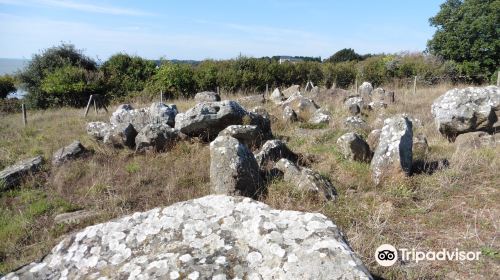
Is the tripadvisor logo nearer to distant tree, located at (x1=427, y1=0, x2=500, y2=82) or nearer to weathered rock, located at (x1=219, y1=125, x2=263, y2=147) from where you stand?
weathered rock, located at (x1=219, y1=125, x2=263, y2=147)

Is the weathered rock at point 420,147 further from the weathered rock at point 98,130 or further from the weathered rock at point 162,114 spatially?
the weathered rock at point 98,130

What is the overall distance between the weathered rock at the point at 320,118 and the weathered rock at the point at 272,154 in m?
3.25

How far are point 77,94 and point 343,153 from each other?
16.5 metres

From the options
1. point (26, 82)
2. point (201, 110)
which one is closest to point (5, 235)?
point (201, 110)

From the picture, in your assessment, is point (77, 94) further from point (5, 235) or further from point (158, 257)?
point (158, 257)

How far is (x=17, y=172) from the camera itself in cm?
718

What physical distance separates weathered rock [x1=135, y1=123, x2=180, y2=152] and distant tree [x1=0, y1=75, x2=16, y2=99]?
19.4 m

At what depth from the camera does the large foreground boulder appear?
84.9 inches

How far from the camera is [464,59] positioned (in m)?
20.3

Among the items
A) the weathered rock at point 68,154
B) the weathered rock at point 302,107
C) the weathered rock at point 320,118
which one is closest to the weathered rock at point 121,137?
the weathered rock at point 68,154

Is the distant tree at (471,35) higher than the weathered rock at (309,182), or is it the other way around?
the distant tree at (471,35)

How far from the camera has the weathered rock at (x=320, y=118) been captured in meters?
10.5

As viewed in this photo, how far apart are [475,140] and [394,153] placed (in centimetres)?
294

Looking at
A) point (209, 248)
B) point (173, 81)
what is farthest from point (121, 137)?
point (173, 81)
